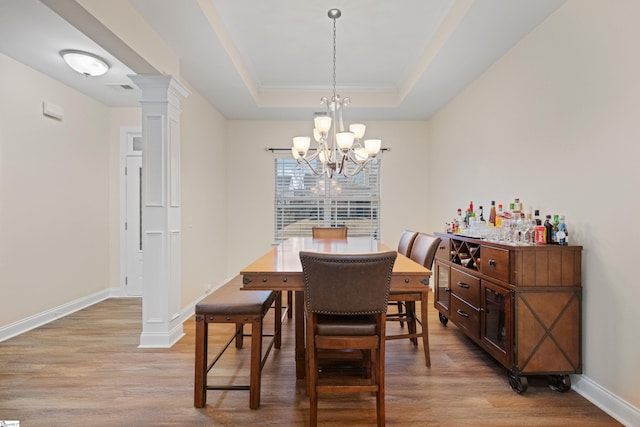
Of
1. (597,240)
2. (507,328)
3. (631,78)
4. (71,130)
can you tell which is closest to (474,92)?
(631,78)

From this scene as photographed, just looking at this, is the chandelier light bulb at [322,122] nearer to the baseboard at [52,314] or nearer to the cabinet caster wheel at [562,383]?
the cabinet caster wheel at [562,383]

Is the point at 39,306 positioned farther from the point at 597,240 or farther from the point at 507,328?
the point at 597,240

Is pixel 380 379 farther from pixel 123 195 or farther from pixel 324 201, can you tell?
pixel 123 195

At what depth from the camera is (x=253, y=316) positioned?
1.98 meters

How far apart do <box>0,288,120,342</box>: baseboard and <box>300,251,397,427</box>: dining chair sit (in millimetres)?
3081

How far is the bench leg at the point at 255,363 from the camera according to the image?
1.95m

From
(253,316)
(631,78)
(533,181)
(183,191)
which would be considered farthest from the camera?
(183,191)

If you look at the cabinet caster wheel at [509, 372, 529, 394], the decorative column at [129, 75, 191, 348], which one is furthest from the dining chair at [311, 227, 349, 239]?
the cabinet caster wheel at [509, 372, 529, 394]

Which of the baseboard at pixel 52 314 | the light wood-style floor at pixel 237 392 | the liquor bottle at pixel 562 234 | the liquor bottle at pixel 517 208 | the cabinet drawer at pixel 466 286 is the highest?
the liquor bottle at pixel 517 208

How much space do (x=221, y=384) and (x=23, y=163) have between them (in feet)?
9.41

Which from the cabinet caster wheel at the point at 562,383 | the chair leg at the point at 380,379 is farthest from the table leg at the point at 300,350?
the cabinet caster wheel at the point at 562,383

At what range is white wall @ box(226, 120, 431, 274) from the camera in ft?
16.8

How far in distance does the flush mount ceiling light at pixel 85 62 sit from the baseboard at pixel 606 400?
443 cm

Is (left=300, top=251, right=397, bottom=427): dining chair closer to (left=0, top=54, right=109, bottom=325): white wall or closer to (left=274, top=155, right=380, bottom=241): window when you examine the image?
(left=0, top=54, right=109, bottom=325): white wall
